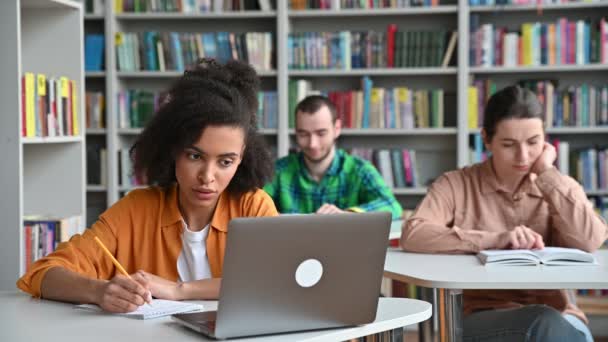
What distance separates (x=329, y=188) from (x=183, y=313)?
224cm

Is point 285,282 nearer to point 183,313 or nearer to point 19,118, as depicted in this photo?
point 183,313

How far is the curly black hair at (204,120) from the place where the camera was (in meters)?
1.91

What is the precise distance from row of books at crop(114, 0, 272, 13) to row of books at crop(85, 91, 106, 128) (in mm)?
519

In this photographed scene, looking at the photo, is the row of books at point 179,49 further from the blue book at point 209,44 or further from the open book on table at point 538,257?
the open book on table at point 538,257

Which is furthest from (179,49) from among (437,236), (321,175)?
(437,236)

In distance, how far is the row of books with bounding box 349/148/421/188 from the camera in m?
4.95

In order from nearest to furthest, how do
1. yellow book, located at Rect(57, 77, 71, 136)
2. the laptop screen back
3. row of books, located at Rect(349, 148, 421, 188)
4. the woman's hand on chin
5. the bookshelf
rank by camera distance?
the laptop screen back, the woman's hand on chin, yellow book, located at Rect(57, 77, 71, 136), the bookshelf, row of books, located at Rect(349, 148, 421, 188)

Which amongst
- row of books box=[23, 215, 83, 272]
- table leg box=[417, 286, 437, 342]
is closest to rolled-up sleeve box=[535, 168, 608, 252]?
table leg box=[417, 286, 437, 342]

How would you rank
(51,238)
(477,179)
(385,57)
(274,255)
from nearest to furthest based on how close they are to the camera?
(274,255), (477,179), (51,238), (385,57)

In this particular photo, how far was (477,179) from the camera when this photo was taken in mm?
2826

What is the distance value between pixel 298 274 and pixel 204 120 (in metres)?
0.57

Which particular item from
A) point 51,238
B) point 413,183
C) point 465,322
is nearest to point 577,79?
point 413,183

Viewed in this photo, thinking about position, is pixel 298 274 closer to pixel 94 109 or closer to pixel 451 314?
pixel 451 314

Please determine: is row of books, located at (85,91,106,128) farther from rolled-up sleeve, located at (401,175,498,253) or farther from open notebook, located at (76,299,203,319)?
open notebook, located at (76,299,203,319)
